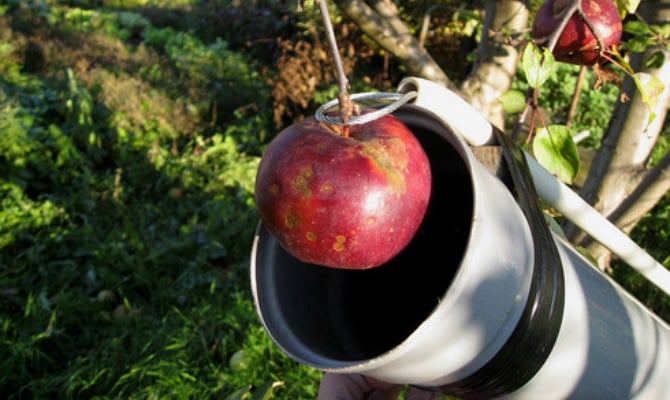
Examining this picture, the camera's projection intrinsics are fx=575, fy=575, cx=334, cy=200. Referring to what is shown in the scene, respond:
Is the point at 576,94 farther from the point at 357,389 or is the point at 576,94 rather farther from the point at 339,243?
the point at 339,243

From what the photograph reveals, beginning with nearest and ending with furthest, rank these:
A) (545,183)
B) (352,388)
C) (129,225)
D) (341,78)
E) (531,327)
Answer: (341,78)
(531,327)
(545,183)
(352,388)
(129,225)

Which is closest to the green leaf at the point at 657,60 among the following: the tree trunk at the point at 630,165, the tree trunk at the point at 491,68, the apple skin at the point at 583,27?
the tree trunk at the point at 630,165

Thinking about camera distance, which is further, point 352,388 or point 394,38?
point 394,38

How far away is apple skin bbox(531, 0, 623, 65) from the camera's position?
95cm

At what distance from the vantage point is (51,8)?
8078mm

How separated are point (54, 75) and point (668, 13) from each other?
18.1 ft

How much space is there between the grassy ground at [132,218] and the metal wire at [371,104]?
0.44 m

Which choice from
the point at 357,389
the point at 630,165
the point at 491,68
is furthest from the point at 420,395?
the point at 491,68

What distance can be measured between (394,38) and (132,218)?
8.83ft

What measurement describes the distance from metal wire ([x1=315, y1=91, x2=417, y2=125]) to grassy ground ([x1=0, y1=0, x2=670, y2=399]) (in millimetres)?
437

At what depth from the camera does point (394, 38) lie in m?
1.79

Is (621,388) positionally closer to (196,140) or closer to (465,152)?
(465,152)

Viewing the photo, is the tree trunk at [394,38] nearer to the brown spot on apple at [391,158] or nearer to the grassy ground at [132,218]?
the grassy ground at [132,218]

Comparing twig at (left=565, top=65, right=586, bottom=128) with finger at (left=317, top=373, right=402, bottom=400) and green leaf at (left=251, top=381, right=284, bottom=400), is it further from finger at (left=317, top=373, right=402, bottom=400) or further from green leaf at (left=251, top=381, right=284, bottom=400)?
green leaf at (left=251, top=381, right=284, bottom=400)
